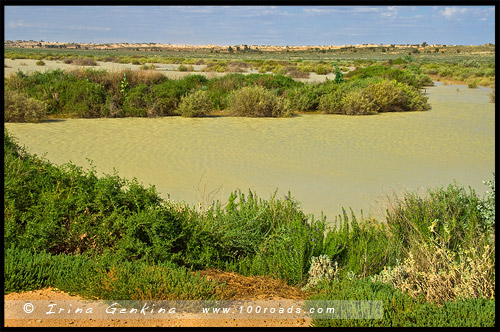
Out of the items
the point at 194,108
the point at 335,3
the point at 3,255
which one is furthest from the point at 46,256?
the point at 194,108

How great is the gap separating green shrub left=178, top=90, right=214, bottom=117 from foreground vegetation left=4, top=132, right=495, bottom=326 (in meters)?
13.1

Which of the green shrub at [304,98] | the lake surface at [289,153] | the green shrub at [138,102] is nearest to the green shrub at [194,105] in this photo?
the lake surface at [289,153]

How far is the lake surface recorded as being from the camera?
1062 centimetres

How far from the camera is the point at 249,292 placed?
5184 millimetres

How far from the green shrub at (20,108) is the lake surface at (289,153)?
0.48 metres

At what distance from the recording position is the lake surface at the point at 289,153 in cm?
1062

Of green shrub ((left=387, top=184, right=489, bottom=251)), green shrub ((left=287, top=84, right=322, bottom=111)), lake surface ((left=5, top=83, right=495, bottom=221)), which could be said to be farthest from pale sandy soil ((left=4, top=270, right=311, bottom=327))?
green shrub ((left=287, top=84, right=322, bottom=111))

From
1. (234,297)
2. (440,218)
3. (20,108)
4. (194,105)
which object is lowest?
(234,297)

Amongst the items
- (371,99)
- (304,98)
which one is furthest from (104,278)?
(371,99)

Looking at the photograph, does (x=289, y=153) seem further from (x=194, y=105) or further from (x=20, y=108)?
(x=20, y=108)

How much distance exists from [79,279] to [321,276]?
224 centimetres

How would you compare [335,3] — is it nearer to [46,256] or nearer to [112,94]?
[46,256]

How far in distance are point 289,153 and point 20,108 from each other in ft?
30.3

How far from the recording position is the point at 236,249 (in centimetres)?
660
